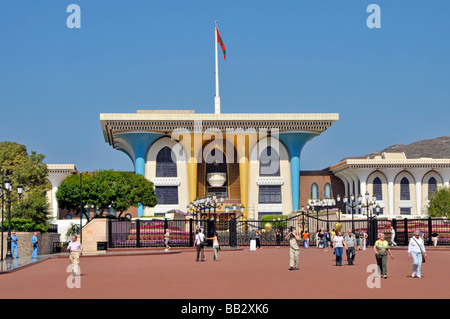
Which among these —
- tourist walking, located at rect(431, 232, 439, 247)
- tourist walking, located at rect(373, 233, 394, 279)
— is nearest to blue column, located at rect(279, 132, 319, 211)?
tourist walking, located at rect(431, 232, 439, 247)

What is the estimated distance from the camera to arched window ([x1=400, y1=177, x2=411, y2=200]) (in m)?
89.4

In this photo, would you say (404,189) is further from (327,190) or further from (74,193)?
(74,193)

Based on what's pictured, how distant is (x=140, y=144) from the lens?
272ft

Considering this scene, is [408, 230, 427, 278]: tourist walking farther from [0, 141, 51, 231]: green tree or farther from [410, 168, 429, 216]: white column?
[410, 168, 429, 216]: white column

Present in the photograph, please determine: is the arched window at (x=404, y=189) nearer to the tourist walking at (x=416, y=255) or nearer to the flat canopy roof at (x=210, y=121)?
the flat canopy roof at (x=210, y=121)

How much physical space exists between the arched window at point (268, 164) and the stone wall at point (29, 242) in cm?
4042

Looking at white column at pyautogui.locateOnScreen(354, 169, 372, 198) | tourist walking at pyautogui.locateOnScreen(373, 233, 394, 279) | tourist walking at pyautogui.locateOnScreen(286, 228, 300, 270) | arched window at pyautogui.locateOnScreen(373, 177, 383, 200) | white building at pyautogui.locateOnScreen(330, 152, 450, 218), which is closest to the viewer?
tourist walking at pyautogui.locateOnScreen(373, 233, 394, 279)

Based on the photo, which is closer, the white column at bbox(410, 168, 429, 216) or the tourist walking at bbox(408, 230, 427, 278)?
the tourist walking at bbox(408, 230, 427, 278)

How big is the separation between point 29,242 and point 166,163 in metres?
45.2

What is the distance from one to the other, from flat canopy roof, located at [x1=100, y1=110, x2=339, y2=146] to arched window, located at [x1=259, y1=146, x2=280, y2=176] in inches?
161

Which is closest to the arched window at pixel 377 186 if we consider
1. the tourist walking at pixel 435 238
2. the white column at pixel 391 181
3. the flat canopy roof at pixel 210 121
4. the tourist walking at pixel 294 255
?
the white column at pixel 391 181

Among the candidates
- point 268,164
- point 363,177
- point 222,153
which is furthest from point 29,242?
point 363,177

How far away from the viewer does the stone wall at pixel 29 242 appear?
38.8 meters
